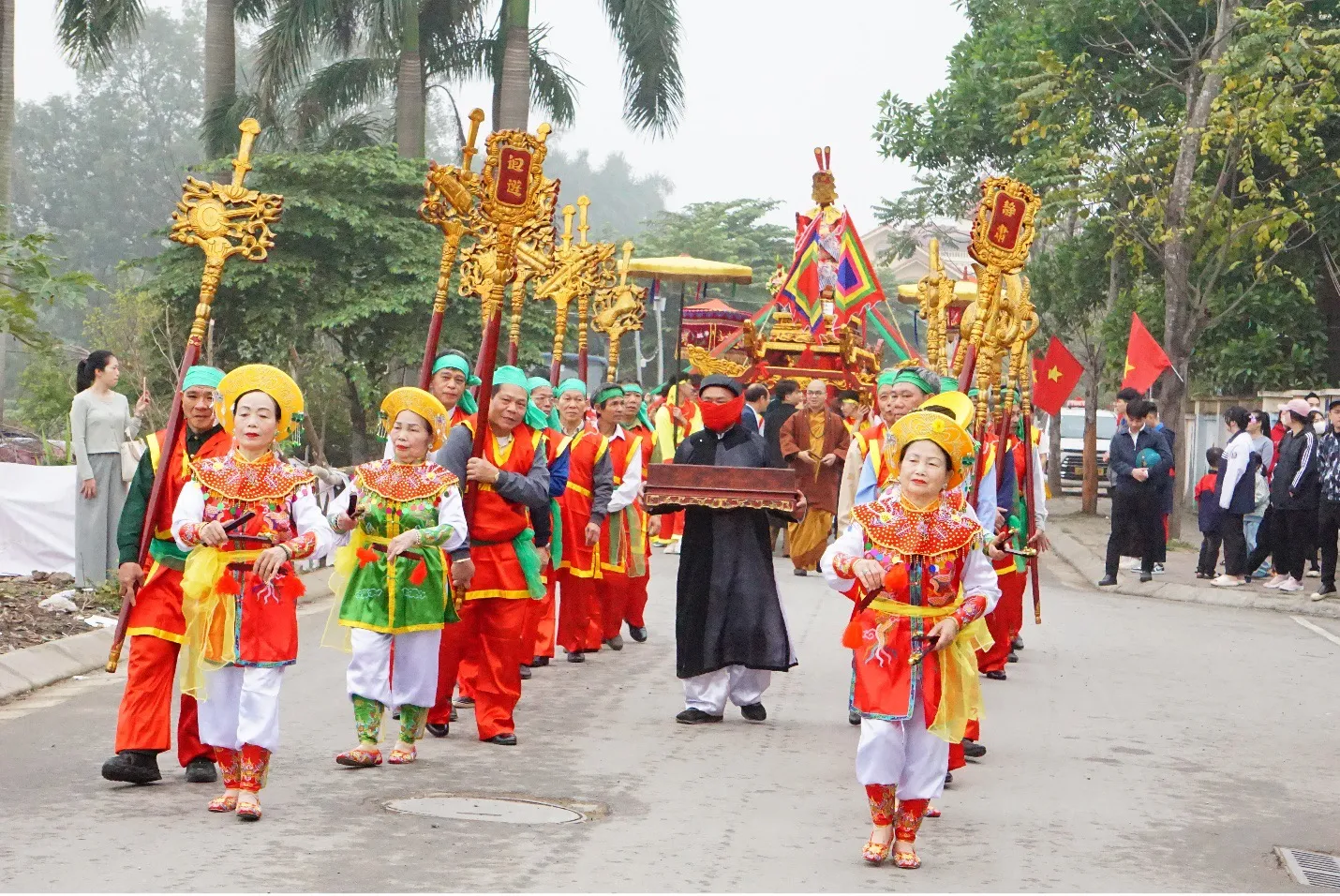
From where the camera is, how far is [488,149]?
30.1 ft

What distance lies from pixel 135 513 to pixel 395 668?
1300 mm

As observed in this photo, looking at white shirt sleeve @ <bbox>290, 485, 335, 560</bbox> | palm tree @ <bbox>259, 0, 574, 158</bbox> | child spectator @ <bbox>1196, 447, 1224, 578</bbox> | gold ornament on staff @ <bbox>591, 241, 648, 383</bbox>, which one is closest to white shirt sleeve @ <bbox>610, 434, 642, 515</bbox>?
gold ornament on staff @ <bbox>591, 241, 648, 383</bbox>

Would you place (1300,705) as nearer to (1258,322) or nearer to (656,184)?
(1258,322)

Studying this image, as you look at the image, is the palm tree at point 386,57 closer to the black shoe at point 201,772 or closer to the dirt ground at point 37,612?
the dirt ground at point 37,612

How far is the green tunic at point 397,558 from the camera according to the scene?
7.80 meters

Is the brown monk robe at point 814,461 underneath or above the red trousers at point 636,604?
above

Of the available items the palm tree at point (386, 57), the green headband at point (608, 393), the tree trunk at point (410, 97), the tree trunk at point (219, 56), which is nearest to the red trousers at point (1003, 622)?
the green headband at point (608, 393)

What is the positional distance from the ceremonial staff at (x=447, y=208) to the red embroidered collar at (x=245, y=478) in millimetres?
2219

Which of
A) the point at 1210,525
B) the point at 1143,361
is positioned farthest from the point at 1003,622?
the point at 1143,361

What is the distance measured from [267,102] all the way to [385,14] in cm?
336

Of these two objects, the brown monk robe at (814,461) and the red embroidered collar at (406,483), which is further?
the brown monk robe at (814,461)

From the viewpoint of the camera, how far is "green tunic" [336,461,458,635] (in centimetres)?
780

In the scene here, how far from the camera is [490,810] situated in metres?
7.11

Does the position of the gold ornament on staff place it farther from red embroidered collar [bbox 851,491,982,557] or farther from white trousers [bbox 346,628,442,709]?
red embroidered collar [bbox 851,491,982,557]
